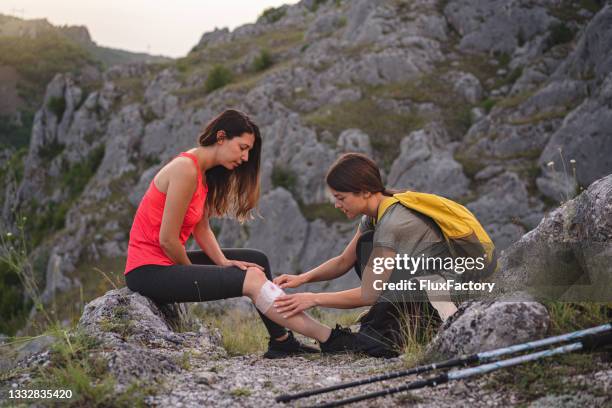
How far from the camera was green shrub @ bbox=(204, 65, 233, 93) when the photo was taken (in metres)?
44.5

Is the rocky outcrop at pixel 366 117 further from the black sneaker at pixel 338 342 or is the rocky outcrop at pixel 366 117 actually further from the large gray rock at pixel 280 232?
the black sneaker at pixel 338 342

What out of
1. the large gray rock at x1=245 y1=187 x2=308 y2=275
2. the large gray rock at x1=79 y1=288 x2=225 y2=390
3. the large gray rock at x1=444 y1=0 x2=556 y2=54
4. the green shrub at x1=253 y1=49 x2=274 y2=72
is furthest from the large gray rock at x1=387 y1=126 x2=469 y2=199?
the green shrub at x1=253 y1=49 x2=274 y2=72

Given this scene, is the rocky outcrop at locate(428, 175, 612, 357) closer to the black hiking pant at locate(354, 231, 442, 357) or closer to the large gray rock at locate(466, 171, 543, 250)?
the black hiking pant at locate(354, 231, 442, 357)

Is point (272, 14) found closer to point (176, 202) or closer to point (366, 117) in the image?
point (366, 117)

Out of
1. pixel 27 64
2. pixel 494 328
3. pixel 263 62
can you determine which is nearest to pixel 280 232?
pixel 263 62

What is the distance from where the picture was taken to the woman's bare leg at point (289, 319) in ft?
18.4

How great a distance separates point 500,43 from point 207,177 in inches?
1379

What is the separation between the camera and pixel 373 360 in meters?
5.26

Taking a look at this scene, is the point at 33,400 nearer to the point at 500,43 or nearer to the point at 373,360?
the point at 373,360

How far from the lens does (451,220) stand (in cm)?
530

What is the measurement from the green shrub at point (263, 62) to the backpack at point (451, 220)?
42210 mm

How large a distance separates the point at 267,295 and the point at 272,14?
67359mm

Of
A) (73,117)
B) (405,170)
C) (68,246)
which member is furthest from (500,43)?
(73,117)

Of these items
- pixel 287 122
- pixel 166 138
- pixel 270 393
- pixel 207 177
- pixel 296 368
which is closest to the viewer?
pixel 270 393
